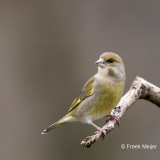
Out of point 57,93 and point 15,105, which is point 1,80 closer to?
point 15,105

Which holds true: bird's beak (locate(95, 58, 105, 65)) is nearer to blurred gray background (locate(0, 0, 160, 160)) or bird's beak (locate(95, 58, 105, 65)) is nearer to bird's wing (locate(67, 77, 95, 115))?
bird's wing (locate(67, 77, 95, 115))

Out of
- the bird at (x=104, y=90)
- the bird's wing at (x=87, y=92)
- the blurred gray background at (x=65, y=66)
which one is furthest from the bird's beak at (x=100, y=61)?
the blurred gray background at (x=65, y=66)

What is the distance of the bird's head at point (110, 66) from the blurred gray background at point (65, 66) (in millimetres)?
2664

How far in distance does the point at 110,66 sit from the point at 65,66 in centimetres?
376

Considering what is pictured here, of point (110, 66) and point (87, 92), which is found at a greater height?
point (110, 66)

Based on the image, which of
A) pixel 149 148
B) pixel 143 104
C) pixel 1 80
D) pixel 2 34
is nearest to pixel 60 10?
pixel 2 34

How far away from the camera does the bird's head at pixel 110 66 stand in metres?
4.78

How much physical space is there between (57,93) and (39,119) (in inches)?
26.2

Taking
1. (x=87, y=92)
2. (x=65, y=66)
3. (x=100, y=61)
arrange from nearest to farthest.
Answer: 1. (x=100, y=61)
2. (x=87, y=92)
3. (x=65, y=66)

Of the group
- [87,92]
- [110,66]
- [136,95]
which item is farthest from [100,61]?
[136,95]

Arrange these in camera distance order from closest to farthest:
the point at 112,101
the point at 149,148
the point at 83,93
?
the point at 112,101, the point at 83,93, the point at 149,148

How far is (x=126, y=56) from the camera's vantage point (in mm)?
8133

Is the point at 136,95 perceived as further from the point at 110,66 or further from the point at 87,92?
the point at 87,92

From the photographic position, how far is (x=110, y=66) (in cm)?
480
